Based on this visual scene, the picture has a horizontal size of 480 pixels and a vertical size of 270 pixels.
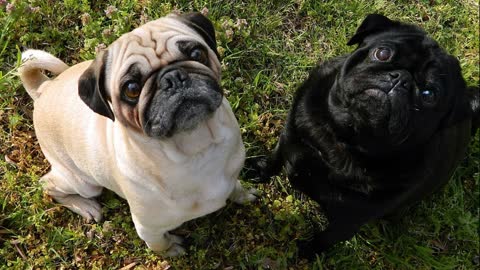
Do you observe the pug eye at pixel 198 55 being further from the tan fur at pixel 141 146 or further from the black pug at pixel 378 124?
the black pug at pixel 378 124

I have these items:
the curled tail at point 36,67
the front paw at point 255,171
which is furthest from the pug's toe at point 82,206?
the front paw at point 255,171

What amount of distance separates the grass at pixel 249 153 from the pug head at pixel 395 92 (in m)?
1.23

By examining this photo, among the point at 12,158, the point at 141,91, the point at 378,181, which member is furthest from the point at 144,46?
the point at 12,158

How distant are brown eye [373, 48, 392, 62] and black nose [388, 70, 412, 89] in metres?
0.10

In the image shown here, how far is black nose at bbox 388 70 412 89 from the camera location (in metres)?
2.53

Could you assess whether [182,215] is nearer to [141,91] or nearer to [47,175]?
[141,91]

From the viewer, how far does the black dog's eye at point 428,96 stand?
2551 millimetres

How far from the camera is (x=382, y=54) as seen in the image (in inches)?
104

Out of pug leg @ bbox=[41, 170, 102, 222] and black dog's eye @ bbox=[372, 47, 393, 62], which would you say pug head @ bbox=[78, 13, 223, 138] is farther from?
pug leg @ bbox=[41, 170, 102, 222]

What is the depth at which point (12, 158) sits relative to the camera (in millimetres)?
3828

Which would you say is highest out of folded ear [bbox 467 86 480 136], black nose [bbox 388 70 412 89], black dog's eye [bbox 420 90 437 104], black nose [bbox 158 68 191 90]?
black nose [bbox 158 68 191 90]

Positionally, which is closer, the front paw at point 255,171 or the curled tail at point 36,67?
the curled tail at point 36,67

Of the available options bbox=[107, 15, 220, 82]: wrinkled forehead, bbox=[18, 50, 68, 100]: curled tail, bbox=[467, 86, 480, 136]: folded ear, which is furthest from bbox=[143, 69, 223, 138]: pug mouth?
bbox=[467, 86, 480, 136]: folded ear

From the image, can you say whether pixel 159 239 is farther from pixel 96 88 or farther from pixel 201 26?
pixel 201 26
